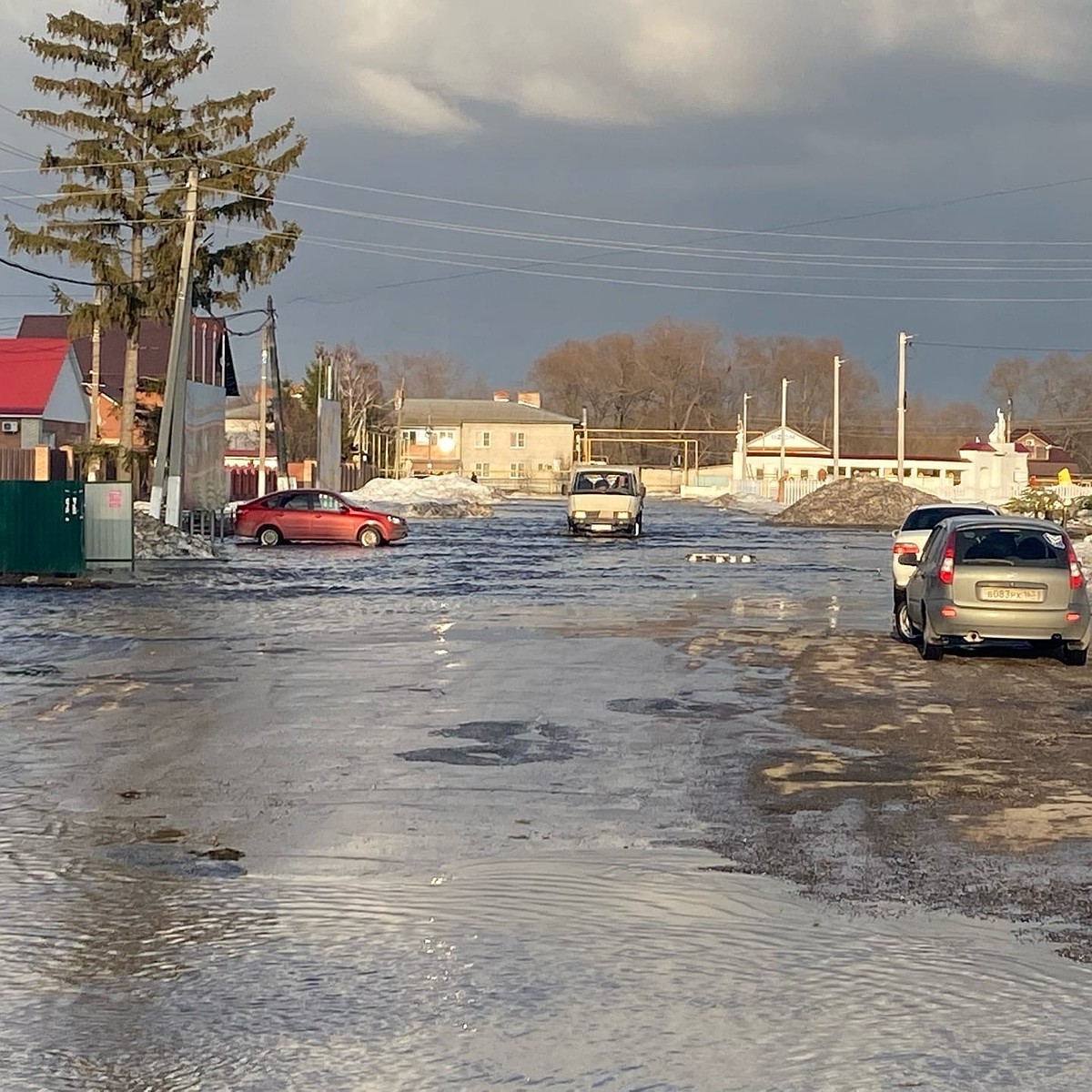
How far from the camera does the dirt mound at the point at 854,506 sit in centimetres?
7125

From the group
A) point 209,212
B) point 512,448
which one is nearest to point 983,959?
point 209,212

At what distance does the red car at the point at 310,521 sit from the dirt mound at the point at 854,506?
27.2m

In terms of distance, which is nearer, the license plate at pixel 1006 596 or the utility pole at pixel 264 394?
the license plate at pixel 1006 596

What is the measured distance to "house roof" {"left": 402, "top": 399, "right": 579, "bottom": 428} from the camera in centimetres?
16188

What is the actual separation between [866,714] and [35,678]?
25.1 ft

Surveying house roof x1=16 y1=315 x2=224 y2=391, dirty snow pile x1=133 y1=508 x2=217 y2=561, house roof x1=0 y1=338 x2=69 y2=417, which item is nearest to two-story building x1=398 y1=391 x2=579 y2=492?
house roof x1=16 y1=315 x2=224 y2=391

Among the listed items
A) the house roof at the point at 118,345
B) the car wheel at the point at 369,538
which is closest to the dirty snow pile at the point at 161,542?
the car wheel at the point at 369,538

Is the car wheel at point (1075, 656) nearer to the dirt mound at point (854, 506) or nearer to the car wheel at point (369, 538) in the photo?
the car wheel at point (369, 538)

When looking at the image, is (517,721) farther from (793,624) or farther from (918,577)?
(793,624)

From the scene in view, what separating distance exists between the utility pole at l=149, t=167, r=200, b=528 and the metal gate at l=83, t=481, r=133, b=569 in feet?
28.8

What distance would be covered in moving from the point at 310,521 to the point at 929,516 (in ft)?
71.9

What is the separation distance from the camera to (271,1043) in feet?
18.7

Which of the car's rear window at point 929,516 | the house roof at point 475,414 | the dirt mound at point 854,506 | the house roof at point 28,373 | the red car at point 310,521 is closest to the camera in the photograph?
the car's rear window at point 929,516

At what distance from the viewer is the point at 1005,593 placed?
18.4 metres
